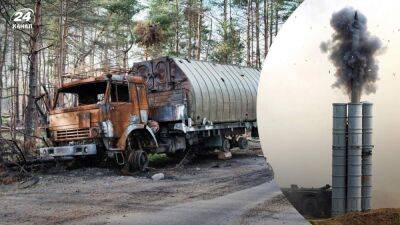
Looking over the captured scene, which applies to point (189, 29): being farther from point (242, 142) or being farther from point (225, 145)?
point (225, 145)

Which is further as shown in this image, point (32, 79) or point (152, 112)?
point (32, 79)

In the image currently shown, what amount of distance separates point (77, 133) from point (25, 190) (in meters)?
2.52

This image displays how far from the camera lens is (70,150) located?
12.3 m

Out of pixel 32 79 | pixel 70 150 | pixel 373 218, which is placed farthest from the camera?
pixel 32 79

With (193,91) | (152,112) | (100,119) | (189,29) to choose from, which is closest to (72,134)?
(100,119)

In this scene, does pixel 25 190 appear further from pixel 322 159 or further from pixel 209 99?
pixel 322 159

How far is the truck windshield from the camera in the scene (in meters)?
12.6

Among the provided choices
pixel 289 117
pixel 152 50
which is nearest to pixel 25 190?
pixel 289 117

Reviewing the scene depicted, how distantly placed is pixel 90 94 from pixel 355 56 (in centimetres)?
1144

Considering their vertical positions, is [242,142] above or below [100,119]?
below

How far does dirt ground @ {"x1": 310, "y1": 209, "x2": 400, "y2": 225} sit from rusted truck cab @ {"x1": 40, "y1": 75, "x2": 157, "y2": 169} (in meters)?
10.6

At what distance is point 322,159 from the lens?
6.39 feet

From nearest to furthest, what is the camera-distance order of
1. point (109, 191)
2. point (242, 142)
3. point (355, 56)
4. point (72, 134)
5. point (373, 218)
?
point (355, 56) < point (373, 218) < point (109, 191) < point (72, 134) < point (242, 142)

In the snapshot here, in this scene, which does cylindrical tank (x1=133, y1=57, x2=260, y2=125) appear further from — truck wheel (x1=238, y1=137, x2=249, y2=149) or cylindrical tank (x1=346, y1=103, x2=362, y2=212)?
cylindrical tank (x1=346, y1=103, x2=362, y2=212)
